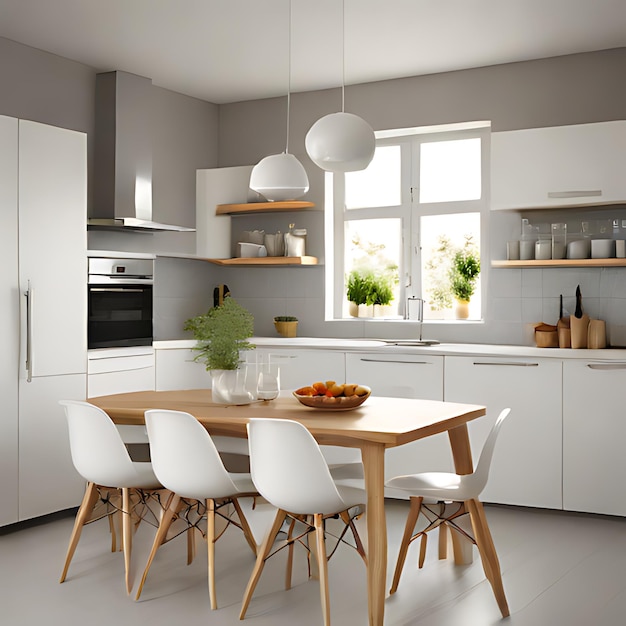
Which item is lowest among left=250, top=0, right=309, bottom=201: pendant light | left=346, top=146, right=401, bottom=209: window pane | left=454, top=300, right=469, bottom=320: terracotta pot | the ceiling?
left=454, top=300, right=469, bottom=320: terracotta pot

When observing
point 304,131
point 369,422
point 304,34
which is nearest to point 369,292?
point 304,131

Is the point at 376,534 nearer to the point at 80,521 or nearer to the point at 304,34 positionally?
the point at 80,521

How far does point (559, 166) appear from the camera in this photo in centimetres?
495

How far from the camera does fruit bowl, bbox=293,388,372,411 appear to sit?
3.55 meters

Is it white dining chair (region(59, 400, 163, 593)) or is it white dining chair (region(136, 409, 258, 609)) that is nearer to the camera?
white dining chair (region(136, 409, 258, 609))

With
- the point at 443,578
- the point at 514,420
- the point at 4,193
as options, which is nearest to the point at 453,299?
the point at 514,420

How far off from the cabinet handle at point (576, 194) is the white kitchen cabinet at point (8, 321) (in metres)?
3.03

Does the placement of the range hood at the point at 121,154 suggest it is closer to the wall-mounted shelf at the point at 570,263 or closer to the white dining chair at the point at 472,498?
the wall-mounted shelf at the point at 570,263

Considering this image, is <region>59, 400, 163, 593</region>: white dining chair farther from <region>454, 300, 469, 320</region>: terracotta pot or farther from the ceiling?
<region>454, 300, 469, 320</region>: terracotta pot

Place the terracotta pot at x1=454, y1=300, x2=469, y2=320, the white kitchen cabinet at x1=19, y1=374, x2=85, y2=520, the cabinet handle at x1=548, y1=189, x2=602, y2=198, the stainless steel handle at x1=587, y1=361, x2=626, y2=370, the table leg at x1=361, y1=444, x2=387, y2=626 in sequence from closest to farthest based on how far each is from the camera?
the table leg at x1=361, y1=444, x2=387, y2=626 → the white kitchen cabinet at x1=19, y1=374, x2=85, y2=520 → the stainless steel handle at x1=587, y1=361, x2=626, y2=370 → the cabinet handle at x1=548, y1=189, x2=602, y2=198 → the terracotta pot at x1=454, y1=300, x2=469, y2=320

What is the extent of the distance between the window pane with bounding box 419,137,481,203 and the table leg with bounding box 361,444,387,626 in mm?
3105

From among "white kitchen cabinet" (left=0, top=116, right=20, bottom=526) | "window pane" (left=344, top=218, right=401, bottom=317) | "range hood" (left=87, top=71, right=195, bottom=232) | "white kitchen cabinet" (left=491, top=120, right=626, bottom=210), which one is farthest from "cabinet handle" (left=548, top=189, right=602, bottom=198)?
"white kitchen cabinet" (left=0, top=116, right=20, bottom=526)

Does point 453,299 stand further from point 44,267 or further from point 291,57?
point 44,267

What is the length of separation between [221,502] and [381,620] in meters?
1.05
